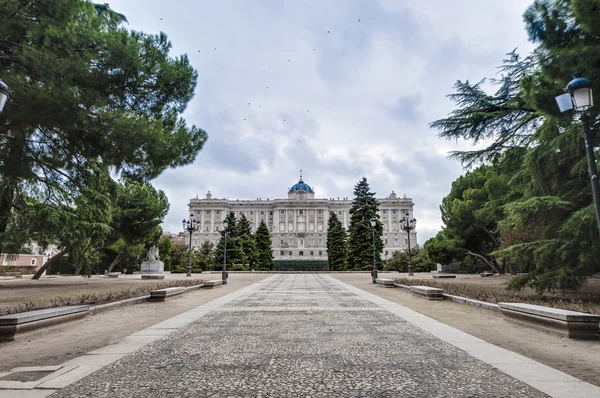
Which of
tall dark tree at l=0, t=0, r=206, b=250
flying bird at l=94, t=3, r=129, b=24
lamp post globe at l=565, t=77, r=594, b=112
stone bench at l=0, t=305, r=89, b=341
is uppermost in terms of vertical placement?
flying bird at l=94, t=3, r=129, b=24

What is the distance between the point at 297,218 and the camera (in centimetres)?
10325

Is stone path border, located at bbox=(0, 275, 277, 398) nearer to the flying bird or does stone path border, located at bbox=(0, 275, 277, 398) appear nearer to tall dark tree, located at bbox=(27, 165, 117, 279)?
the flying bird

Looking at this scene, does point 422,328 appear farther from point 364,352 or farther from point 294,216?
point 294,216

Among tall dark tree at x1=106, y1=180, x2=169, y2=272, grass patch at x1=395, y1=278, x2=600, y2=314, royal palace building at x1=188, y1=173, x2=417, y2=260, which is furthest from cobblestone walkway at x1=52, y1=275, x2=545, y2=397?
royal palace building at x1=188, y1=173, x2=417, y2=260

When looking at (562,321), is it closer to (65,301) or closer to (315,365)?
(315,365)

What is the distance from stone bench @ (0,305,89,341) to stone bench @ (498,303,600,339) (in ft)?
30.1

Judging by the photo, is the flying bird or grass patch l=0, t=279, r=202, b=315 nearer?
grass patch l=0, t=279, r=202, b=315

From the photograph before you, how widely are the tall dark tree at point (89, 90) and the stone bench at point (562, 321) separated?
31.1ft

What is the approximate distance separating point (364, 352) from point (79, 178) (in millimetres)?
13073

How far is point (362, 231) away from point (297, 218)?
53.7 metres

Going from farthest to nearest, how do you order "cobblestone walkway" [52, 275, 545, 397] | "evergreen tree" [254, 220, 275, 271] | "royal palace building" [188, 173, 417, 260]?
"royal palace building" [188, 173, 417, 260] < "evergreen tree" [254, 220, 275, 271] < "cobblestone walkway" [52, 275, 545, 397]

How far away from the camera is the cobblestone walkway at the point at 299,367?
Answer: 3.44m

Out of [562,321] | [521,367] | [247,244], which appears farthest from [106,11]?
[247,244]

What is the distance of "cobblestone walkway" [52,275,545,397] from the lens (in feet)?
11.3
